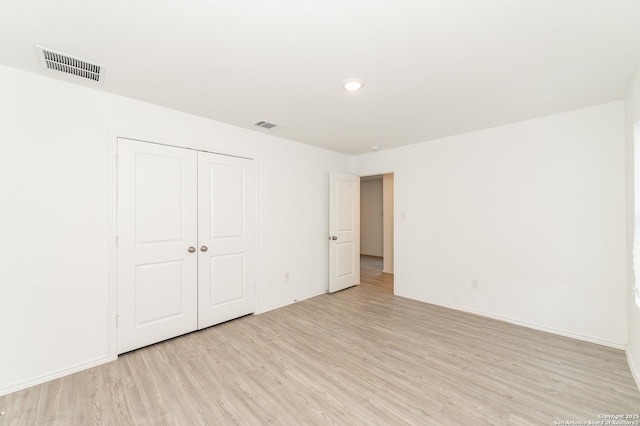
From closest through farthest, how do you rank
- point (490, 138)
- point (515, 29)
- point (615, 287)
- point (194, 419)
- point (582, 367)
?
point (515, 29), point (194, 419), point (582, 367), point (615, 287), point (490, 138)

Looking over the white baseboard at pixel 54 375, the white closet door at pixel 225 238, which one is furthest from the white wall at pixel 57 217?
the white closet door at pixel 225 238

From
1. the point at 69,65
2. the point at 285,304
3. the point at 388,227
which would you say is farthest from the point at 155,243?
the point at 388,227

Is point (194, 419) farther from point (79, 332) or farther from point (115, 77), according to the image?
point (115, 77)

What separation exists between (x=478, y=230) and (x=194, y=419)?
3.76 m

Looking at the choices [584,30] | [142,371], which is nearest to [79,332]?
[142,371]

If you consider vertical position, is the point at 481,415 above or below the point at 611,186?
below

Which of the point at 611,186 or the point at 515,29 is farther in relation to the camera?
the point at 611,186

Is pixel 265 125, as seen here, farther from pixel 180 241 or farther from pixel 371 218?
pixel 371 218

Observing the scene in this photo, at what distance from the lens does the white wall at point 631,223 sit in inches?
84.5

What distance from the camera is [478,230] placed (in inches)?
145

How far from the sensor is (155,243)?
2818mm

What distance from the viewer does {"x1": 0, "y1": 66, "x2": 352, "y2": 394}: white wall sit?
2.07 m

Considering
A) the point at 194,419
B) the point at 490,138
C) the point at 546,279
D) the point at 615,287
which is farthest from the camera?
the point at 490,138

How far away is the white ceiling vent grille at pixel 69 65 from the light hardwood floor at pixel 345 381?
252 cm
